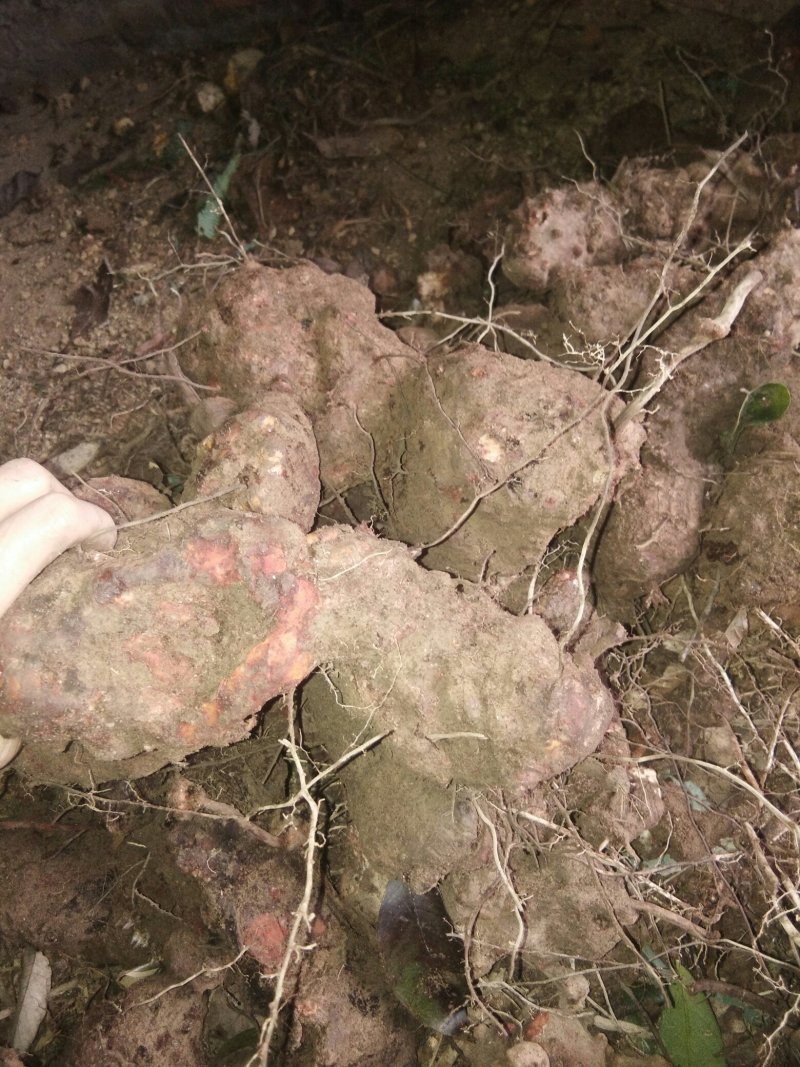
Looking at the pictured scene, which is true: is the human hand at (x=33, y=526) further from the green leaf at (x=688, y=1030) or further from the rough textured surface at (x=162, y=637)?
the green leaf at (x=688, y=1030)

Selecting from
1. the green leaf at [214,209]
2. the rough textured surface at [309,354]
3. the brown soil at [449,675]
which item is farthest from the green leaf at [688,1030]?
the green leaf at [214,209]

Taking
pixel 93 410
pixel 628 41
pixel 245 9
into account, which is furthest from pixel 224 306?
pixel 628 41


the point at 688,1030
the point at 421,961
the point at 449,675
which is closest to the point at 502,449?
the point at 449,675

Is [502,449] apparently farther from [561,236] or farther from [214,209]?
[214,209]

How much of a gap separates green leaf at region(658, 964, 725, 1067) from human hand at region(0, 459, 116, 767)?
1.75 meters

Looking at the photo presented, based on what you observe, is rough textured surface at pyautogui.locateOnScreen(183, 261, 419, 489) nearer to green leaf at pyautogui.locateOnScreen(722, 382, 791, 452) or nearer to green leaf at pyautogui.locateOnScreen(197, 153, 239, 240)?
green leaf at pyautogui.locateOnScreen(197, 153, 239, 240)

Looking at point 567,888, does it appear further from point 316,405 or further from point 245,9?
point 245,9

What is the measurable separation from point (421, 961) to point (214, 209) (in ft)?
8.26

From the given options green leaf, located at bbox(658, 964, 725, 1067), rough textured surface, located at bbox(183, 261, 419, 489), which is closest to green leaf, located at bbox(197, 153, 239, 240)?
rough textured surface, located at bbox(183, 261, 419, 489)

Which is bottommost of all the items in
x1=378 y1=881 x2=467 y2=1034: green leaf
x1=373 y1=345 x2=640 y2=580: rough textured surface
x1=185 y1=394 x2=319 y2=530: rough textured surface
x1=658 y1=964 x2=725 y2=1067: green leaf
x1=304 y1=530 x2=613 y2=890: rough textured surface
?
x1=658 y1=964 x2=725 y2=1067: green leaf

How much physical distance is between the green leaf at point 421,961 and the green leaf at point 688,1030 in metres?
0.53

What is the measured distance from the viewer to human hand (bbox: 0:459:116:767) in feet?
4.25

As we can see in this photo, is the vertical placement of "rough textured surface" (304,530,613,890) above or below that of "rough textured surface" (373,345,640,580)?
below

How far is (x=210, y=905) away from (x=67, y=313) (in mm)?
1967
